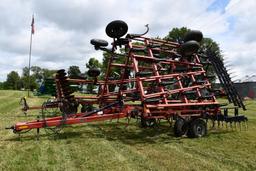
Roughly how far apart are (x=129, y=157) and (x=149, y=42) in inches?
188

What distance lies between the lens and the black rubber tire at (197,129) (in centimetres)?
854

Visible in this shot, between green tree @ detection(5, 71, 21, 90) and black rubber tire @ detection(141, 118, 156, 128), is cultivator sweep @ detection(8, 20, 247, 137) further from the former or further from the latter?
green tree @ detection(5, 71, 21, 90)

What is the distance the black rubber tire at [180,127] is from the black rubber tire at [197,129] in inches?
6.1

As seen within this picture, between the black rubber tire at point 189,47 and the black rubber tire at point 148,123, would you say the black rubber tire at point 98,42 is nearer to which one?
the black rubber tire at point 189,47

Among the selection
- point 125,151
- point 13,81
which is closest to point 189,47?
point 125,151

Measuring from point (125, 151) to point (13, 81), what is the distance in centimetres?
12487

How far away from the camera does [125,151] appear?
264 inches

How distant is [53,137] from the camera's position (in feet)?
26.5

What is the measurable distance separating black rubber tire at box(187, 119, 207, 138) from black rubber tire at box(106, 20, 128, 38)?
330 centimetres

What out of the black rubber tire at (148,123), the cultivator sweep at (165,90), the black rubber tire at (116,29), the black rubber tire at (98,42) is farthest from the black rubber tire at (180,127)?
the black rubber tire at (98,42)

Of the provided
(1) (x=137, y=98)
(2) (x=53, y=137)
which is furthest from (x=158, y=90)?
(2) (x=53, y=137)

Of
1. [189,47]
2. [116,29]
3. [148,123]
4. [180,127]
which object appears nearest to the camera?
[180,127]

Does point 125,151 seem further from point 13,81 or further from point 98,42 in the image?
point 13,81

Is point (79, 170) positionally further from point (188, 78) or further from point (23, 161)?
point (188, 78)
